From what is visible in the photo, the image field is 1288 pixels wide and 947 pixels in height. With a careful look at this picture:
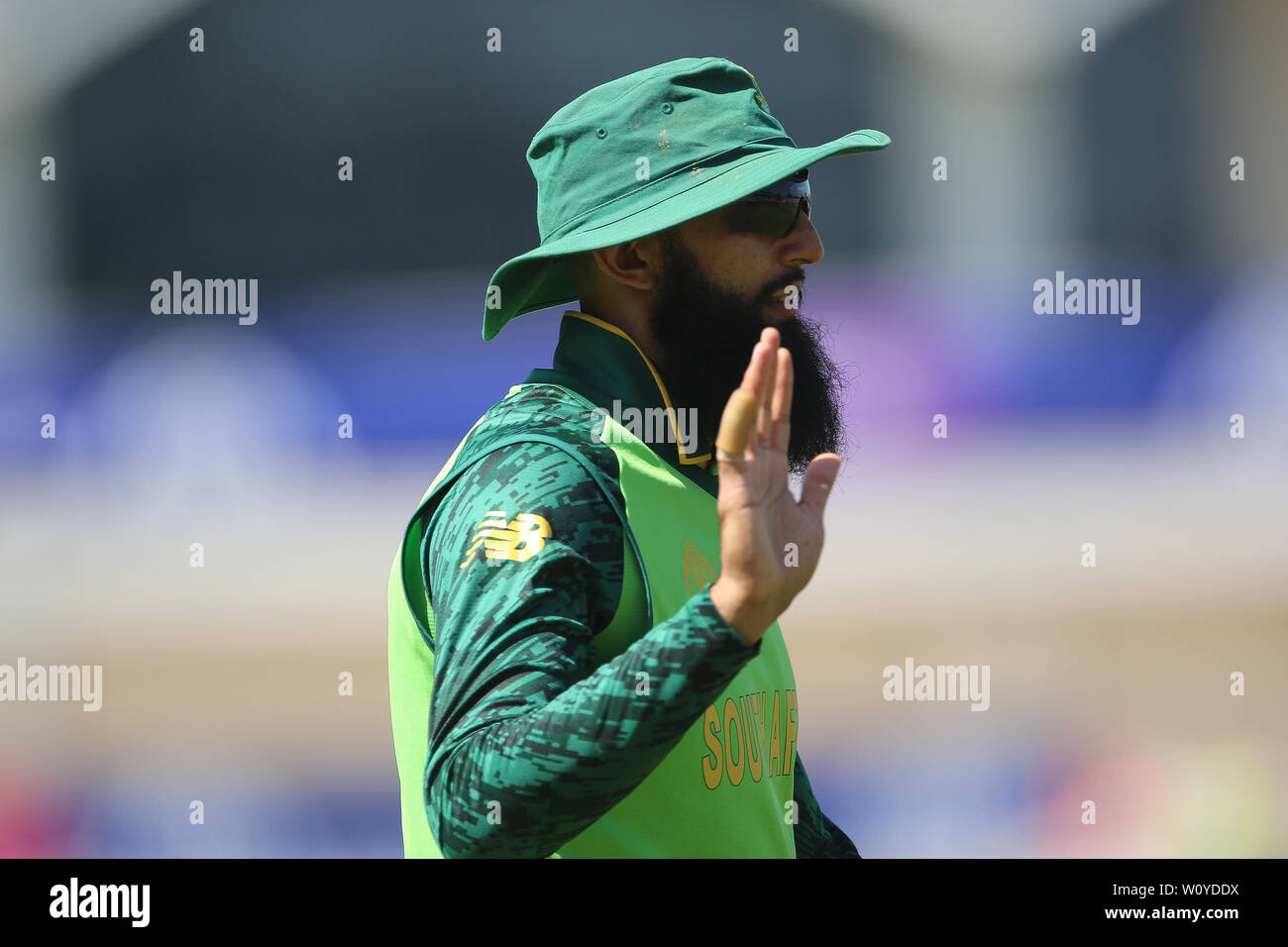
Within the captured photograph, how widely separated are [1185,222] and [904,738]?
317 centimetres

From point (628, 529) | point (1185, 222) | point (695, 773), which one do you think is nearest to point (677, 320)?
point (628, 529)

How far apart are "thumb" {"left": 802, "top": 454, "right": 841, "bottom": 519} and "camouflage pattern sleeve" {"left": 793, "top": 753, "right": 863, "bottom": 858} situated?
0.64 metres

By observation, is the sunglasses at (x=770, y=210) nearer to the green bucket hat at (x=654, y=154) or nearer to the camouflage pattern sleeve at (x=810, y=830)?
the green bucket hat at (x=654, y=154)

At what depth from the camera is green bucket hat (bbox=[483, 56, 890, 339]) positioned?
1.69 m

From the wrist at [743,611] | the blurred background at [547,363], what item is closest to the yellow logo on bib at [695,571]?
the wrist at [743,611]

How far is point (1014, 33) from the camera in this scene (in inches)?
266

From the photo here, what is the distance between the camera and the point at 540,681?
1.26 metres

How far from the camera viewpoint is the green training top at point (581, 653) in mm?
1229

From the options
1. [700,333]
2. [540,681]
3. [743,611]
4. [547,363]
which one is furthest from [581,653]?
[547,363]

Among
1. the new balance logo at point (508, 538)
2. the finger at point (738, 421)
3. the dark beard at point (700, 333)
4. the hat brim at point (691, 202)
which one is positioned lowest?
the new balance logo at point (508, 538)

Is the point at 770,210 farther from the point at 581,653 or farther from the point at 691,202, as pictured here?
the point at 581,653

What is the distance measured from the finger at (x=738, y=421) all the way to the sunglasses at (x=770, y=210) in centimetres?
58

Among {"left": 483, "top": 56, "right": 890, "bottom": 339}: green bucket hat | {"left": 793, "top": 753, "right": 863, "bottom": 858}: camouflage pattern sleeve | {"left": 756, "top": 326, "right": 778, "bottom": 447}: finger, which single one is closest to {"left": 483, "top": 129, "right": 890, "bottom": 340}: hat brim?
{"left": 483, "top": 56, "right": 890, "bottom": 339}: green bucket hat

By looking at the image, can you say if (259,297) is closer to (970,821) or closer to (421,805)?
(970,821)
